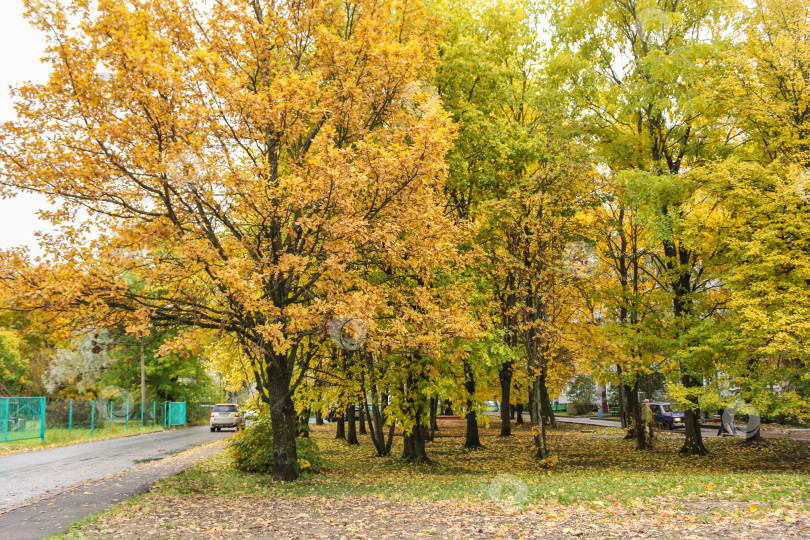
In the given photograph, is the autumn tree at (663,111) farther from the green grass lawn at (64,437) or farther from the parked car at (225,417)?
the parked car at (225,417)

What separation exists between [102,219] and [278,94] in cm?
428

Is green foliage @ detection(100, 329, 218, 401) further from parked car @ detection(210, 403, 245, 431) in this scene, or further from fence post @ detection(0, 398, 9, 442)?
fence post @ detection(0, 398, 9, 442)

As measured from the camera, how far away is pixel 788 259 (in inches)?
468

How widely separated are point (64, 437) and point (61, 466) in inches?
394

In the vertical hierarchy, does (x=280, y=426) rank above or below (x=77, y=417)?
above

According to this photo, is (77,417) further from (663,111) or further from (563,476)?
(663,111)

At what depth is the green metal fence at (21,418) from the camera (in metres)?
19.6

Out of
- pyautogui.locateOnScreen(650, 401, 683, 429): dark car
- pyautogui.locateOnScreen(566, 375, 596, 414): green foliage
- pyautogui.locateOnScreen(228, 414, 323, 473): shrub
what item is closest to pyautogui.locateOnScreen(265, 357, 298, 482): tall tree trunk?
pyautogui.locateOnScreen(228, 414, 323, 473): shrub

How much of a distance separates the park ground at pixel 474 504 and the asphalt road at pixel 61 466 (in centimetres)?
220

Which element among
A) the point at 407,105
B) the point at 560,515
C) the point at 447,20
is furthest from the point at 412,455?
the point at 447,20

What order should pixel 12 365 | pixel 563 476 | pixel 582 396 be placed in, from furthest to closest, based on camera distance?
pixel 582 396 → pixel 12 365 → pixel 563 476

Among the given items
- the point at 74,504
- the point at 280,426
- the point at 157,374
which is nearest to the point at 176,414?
the point at 157,374

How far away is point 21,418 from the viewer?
802 inches

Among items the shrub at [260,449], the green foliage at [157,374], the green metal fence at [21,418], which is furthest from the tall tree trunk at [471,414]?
the green foliage at [157,374]
